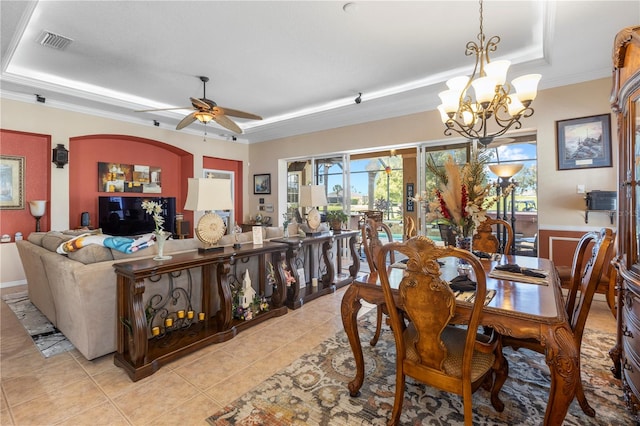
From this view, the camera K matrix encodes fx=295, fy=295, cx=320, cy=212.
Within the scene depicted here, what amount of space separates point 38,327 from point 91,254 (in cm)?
144

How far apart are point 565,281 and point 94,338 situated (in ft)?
14.8

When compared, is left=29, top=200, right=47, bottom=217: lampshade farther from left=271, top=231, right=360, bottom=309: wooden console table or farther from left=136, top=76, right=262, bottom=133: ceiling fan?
left=271, top=231, right=360, bottom=309: wooden console table

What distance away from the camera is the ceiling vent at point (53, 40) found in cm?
314

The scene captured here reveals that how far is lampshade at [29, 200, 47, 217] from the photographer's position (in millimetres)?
4523

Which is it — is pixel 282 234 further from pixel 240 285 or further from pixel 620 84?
pixel 620 84

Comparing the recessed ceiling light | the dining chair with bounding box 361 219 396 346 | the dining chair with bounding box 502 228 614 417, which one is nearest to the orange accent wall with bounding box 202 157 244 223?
the recessed ceiling light

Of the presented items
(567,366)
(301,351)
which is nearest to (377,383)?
(301,351)

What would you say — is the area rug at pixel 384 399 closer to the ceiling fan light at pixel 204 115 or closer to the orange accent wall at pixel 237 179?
the ceiling fan light at pixel 204 115

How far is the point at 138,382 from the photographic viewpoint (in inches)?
82.3

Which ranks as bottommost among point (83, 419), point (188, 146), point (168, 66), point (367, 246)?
point (83, 419)

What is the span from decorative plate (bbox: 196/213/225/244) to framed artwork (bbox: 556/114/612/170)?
14.2 feet

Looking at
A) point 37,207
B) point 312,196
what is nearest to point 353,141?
point 312,196

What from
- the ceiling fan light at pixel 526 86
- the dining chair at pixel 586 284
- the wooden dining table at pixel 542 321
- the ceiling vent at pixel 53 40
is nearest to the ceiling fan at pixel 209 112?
the ceiling vent at pixel 53 40

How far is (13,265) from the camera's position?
14.9 feet
